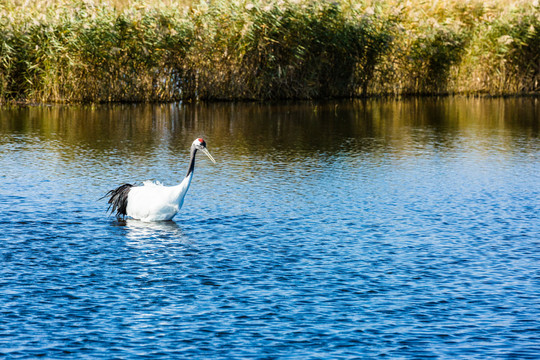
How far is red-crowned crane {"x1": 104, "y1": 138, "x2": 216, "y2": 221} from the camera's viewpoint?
10016mm

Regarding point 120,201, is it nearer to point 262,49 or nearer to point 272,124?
point 272,124

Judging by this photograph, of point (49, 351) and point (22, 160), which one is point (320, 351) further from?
point (22, 160)

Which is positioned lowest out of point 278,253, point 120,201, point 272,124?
point 278,253

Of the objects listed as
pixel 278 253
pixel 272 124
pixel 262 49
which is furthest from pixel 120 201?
pixel 262 49

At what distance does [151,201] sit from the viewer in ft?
33.1

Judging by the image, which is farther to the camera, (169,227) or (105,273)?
Result: (169,227)

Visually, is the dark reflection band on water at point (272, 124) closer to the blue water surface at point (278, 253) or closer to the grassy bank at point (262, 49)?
the blue water surface at point (278, 253)

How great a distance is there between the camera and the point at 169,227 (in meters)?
10.1

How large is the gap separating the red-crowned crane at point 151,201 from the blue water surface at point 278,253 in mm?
158

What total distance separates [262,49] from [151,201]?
57.7 feet

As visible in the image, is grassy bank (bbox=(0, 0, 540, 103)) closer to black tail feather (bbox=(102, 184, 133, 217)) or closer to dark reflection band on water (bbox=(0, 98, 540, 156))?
dark reflection band on water (bbox=(0, 98, 540, 156))

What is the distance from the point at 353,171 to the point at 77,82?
541 inches

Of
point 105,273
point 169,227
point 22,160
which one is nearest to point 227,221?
point 169,227

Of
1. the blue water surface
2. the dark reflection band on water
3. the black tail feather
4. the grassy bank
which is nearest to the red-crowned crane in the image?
the black tail feather
